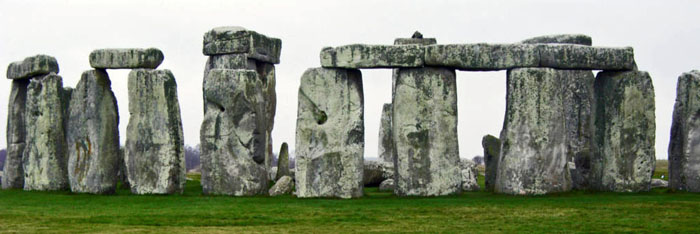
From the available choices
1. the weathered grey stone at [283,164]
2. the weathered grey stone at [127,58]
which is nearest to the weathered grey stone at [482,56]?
the weathered grey stone at [127,58]

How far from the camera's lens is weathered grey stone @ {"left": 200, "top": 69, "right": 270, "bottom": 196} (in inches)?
894

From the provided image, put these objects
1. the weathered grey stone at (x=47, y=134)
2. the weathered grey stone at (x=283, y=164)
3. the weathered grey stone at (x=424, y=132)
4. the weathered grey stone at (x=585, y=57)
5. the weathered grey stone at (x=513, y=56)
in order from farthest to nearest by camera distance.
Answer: the weathered grey stone at (x=283, y=164), the weathered grey stone at (x=47, y=134), the weathered grey stone at (x=585, y=57), the weathered grey stone at (x=424, y=132), the weathered grey stone at (x=513, y=56)

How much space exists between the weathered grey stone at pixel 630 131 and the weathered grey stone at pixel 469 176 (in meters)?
2.80

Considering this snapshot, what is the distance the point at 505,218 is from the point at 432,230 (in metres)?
1.85

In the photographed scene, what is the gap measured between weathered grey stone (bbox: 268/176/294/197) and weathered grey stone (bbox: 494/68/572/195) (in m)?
4.12

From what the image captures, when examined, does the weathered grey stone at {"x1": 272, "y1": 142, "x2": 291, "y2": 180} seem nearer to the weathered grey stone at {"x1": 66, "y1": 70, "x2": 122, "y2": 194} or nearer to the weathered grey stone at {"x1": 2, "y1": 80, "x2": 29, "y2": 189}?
the weathered grey stone at {"x1": 66, "y1": 70, "x2": 122, "y2": 194}

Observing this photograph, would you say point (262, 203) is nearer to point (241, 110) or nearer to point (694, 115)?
point (241, 110)

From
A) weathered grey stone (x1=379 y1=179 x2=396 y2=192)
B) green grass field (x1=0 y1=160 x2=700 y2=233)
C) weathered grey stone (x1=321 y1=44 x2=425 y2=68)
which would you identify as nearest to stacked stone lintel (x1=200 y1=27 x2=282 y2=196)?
green grass field (x1=0 y1=160 x2=700 y2=233)

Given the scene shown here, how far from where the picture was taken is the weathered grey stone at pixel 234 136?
74.5ft

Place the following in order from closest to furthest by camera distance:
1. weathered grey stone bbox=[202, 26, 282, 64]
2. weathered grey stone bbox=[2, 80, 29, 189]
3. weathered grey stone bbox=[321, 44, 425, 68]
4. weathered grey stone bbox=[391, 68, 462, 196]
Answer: weathered grey stone bbox=[321, 44, 425, 68] → weathered grey stone bbox=[391, 68, 462, 196] → weathered grey stone bbox=[2, 80, 29, 189] → weathered grey stone bbox=[202, 26, 282, 64]

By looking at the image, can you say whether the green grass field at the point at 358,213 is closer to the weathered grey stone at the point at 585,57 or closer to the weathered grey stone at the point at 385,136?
the weathered grey stone at the point at 585,57

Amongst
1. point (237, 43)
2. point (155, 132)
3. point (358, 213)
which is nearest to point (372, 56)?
point (358, 213)

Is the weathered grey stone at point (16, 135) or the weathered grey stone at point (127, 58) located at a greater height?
the weathered grey stone at point (127, 58)

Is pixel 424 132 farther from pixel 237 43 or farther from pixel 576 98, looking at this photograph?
pixel 576 98
